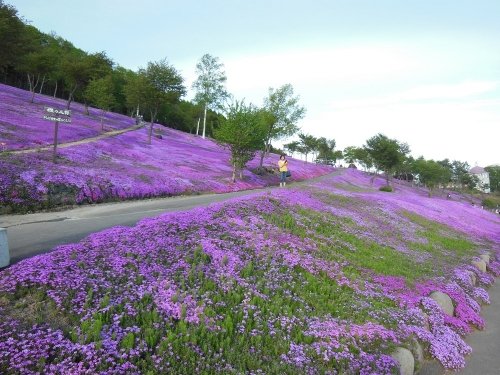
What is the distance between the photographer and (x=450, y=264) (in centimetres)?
1738

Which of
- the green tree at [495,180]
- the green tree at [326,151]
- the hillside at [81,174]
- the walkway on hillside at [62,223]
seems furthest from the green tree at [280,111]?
the green tree at [495,180]

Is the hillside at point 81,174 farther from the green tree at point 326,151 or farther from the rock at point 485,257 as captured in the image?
the green tree at point 326,151

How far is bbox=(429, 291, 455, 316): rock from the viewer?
1212 centimetres

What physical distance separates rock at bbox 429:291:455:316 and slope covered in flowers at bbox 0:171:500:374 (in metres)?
0.38

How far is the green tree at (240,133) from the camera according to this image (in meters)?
35.0

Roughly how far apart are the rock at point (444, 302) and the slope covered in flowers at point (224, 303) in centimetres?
38

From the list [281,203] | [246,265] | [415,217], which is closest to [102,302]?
[246,265]

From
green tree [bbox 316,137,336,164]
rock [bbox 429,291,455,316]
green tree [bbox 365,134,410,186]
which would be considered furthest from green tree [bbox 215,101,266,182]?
green tree [bbox 316,137,336,164]

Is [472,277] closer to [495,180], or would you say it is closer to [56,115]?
[56,115]

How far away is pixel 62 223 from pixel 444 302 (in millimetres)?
13975

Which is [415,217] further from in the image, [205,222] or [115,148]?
[115,148]

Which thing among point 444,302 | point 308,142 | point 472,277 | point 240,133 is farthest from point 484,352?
point 308,142

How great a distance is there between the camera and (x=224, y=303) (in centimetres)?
827

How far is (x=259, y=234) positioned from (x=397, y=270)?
5.72m
